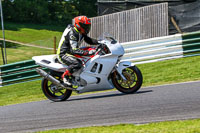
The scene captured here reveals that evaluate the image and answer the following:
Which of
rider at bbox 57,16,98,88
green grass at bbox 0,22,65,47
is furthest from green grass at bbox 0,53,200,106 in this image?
green grass at bbox 0,22,65,47

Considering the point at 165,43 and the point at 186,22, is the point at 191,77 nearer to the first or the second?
the point at 165,43

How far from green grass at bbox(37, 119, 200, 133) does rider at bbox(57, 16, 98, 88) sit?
2.89m

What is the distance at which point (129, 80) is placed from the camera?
8.33 metres

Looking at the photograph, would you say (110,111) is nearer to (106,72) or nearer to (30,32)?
(106,72)

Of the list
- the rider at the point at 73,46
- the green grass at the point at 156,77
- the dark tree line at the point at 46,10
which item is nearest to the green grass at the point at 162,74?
the green grass at the point at 156,77

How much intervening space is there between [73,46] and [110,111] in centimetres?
221

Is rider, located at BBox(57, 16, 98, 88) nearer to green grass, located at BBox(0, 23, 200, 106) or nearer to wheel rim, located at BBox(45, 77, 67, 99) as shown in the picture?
wheel rim, located at BBox(45, 77, 67, 99)

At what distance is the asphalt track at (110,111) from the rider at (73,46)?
771 mm

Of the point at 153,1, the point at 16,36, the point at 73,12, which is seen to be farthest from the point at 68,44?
the point at 73,12

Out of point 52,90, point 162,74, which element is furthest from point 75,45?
point 162,74

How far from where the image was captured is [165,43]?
1494 centimetres

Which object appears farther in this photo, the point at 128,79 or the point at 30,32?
the point at 30,32

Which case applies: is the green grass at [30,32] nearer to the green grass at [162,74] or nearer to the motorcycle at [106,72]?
the green grass at [162,74]

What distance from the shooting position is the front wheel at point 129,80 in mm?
8273
